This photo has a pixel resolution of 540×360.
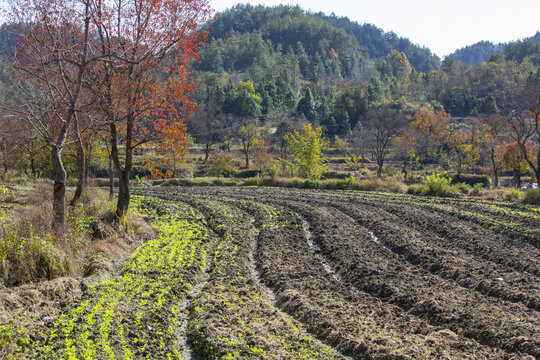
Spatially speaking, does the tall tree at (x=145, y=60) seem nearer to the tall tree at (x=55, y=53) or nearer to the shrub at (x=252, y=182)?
the tall tree at (x=55, y=53)

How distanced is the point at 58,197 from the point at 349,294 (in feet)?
28.4

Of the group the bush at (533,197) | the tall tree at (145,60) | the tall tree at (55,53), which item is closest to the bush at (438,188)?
the bush at (533,197)

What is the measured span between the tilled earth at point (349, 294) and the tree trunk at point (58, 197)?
8.00 ft

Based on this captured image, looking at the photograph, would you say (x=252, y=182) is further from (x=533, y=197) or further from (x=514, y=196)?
(x=533, y=197)

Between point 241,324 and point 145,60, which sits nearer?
point 241,324

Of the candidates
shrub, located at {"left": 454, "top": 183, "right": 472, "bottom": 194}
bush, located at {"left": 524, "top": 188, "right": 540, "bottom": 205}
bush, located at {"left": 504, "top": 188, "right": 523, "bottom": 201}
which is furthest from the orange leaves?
bush, located at {"left": 524, "top": 188, "right": 540, "bottom": 205}

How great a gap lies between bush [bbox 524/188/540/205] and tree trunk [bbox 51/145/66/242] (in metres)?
27.8

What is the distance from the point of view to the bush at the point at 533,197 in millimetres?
28984

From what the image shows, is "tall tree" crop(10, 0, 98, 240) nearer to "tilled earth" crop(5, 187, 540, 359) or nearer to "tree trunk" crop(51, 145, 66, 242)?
"tree trunk" crop(51, 145, 66, 242)

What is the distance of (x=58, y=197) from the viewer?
43.1ft

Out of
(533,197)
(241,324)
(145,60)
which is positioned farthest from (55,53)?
(533,197)

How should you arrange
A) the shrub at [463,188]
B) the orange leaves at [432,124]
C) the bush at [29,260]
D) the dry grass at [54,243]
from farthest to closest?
the orange leaves at [432,124]
the shrub at [463,188]
the dry grass at [54,243]
the bush at [29,260]

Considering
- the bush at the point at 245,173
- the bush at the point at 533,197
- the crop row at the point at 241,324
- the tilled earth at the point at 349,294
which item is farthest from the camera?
the bush at the point at 245,173

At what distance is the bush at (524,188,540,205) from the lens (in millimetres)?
28984
